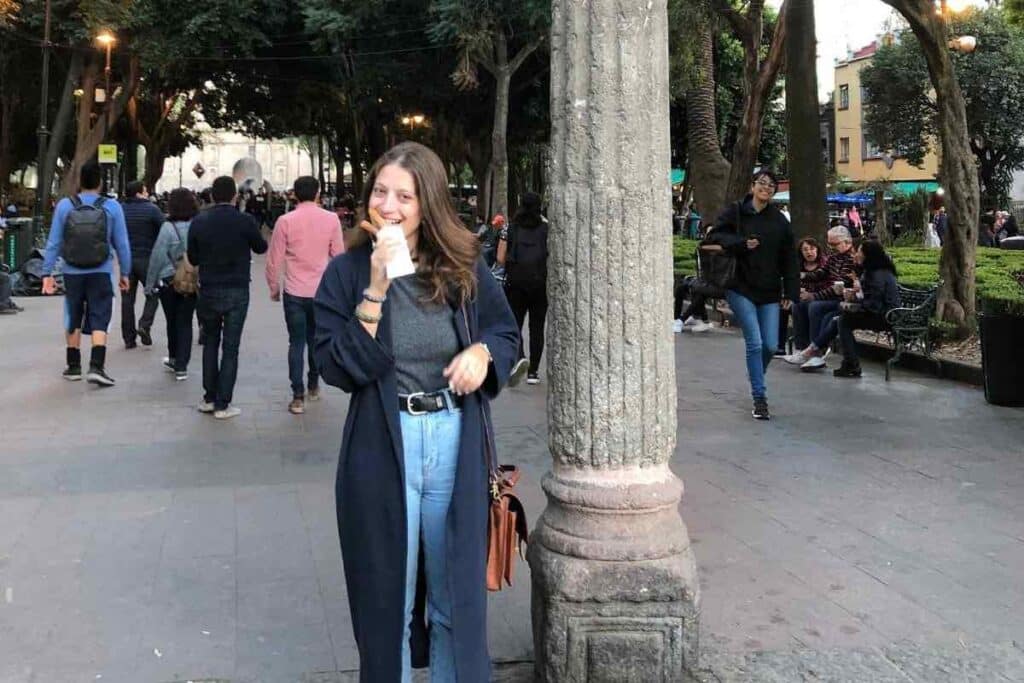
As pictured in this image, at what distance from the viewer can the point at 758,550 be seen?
4.90 m

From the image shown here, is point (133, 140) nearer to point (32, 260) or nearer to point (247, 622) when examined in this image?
→ point (32, 260)

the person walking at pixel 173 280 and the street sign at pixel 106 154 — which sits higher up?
the street sign at pixel 106 154

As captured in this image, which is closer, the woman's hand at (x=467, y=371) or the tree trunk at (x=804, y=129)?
the woman's hand at (x=467, y=371)

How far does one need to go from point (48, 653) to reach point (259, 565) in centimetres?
106

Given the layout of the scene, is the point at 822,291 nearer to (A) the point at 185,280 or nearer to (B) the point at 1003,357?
(B) the point at 1003,357

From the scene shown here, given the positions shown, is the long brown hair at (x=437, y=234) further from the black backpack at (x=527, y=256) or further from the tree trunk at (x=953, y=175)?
the tree trunk at (x=953, y=175)

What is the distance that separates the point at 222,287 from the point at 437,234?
17.4 ft

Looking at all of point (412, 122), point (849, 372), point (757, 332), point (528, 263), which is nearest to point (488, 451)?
point (757, 332)

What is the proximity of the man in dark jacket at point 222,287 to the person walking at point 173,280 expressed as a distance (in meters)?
1.27

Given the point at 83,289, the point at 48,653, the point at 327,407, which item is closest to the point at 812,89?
the point at 327,407

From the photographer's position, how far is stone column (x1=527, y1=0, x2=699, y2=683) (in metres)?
3.23

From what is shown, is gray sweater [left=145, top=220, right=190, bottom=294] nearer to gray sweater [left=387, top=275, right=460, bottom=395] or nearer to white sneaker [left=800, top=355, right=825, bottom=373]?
white sneaker [left=800, top=355, right=825, bottom=373]

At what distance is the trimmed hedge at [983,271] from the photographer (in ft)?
28.1

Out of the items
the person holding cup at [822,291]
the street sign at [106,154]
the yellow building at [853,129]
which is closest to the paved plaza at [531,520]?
the person holding cup at [822,291]
